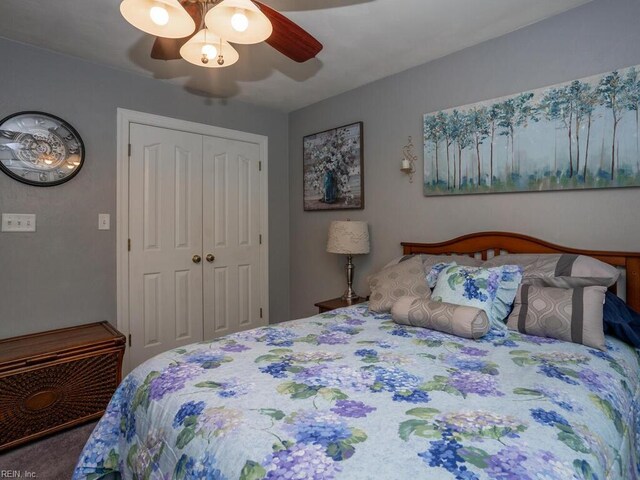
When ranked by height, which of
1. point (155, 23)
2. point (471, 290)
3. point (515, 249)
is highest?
point (155, 23)

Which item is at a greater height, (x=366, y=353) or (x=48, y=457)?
(x=366, y=353)

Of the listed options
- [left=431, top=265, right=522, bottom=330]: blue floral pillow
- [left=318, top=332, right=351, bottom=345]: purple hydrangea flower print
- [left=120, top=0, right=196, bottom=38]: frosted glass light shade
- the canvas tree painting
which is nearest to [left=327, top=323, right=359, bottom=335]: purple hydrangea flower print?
[left=318, top=332, right=351, bottom=345]: purple hydrangea flower print

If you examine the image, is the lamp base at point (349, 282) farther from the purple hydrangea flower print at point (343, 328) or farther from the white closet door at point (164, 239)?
the white closet door at point (164, 239)

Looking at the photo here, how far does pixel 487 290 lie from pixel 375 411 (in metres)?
1.08

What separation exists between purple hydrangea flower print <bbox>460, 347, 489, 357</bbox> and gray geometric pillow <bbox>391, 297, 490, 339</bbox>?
123 millimetres

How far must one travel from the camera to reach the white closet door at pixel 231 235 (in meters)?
3.28

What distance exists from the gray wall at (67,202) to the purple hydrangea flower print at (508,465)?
9.17 ft

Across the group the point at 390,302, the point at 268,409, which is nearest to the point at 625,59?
the point at 390,302

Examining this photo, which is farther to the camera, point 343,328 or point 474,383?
point 343,328

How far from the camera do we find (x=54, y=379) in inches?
82.4

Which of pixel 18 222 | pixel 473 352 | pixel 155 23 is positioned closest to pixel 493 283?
pixel 473 352

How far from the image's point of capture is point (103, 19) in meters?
2.06

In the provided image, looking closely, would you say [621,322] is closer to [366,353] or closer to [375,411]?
[366,353]

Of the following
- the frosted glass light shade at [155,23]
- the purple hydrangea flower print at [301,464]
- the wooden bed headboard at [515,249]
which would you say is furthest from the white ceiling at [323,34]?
the purple hydrangea flower print at [301,464]
